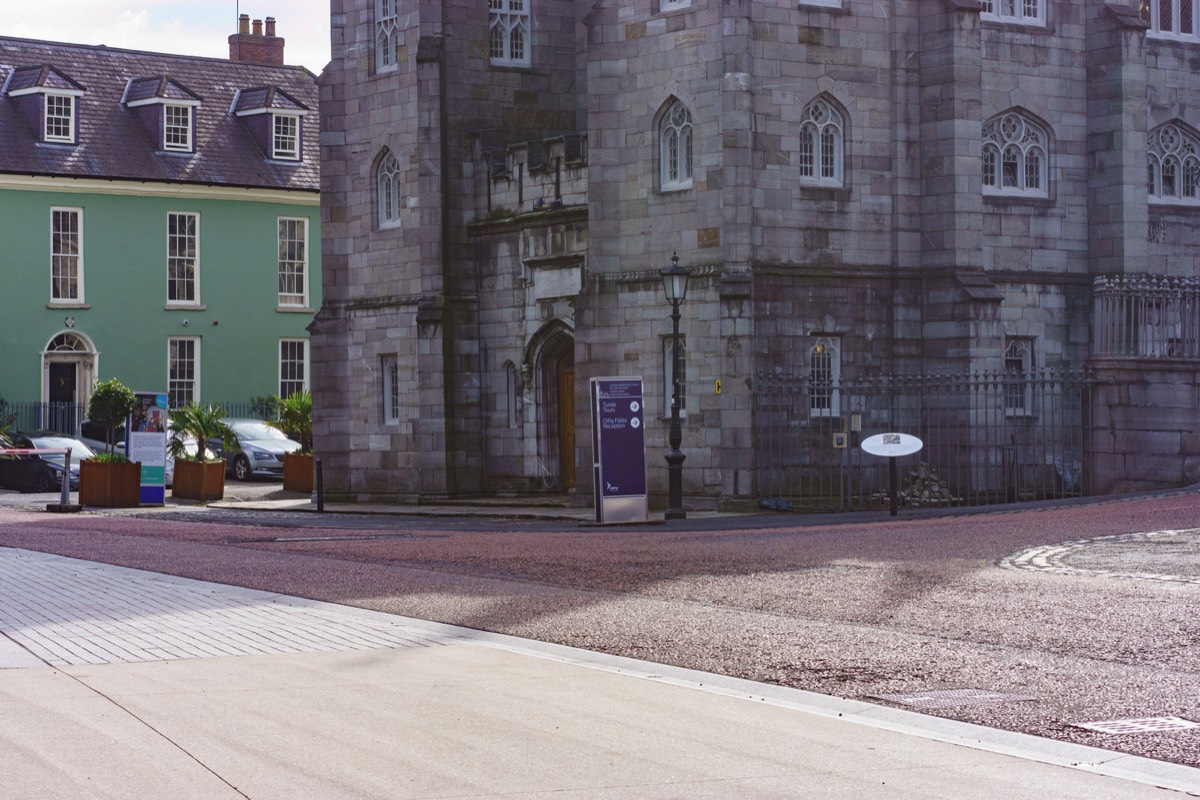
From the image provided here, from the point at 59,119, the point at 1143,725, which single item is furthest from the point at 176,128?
the point at 1143,725

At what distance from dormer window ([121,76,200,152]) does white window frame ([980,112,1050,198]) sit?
28.8 m

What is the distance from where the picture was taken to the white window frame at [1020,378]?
28000 mm

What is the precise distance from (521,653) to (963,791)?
14.7ft

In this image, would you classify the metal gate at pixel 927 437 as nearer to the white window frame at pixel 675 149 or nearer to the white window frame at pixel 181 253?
the white window frame at pixel 675 149

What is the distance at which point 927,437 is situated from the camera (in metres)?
28.6

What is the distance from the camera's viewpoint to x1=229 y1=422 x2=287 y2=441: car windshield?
143 ft

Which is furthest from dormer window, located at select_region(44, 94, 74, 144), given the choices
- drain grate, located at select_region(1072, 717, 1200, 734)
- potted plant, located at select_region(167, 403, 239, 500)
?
drain grate, located at select_region(1072, 717, 1200, 734)

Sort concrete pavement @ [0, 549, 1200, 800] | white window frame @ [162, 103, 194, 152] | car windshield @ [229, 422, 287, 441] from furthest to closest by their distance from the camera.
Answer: white window frame @ [162, 103, 194, 152]
car windshield @ [229, 422, 287, 441]
concrete pavement @ [0, 549, 1200, 800]

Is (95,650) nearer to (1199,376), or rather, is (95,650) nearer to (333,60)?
(1199,376)

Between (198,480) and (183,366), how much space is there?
1708 centimetres

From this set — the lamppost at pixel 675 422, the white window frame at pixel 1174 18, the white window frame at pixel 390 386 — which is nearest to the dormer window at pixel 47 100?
the white window frame at pixel 390 386

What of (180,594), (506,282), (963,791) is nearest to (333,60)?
(506,282)

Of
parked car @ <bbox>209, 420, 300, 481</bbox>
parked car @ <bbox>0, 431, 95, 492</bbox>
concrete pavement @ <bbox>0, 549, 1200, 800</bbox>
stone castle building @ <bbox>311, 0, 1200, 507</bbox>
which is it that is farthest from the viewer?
parked car @ <bbox>209, 420, 300, 481</bbox>

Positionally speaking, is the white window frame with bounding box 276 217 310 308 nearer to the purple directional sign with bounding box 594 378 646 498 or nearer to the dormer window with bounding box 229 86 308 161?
the dormer window with bounding box 229 86 308 161
